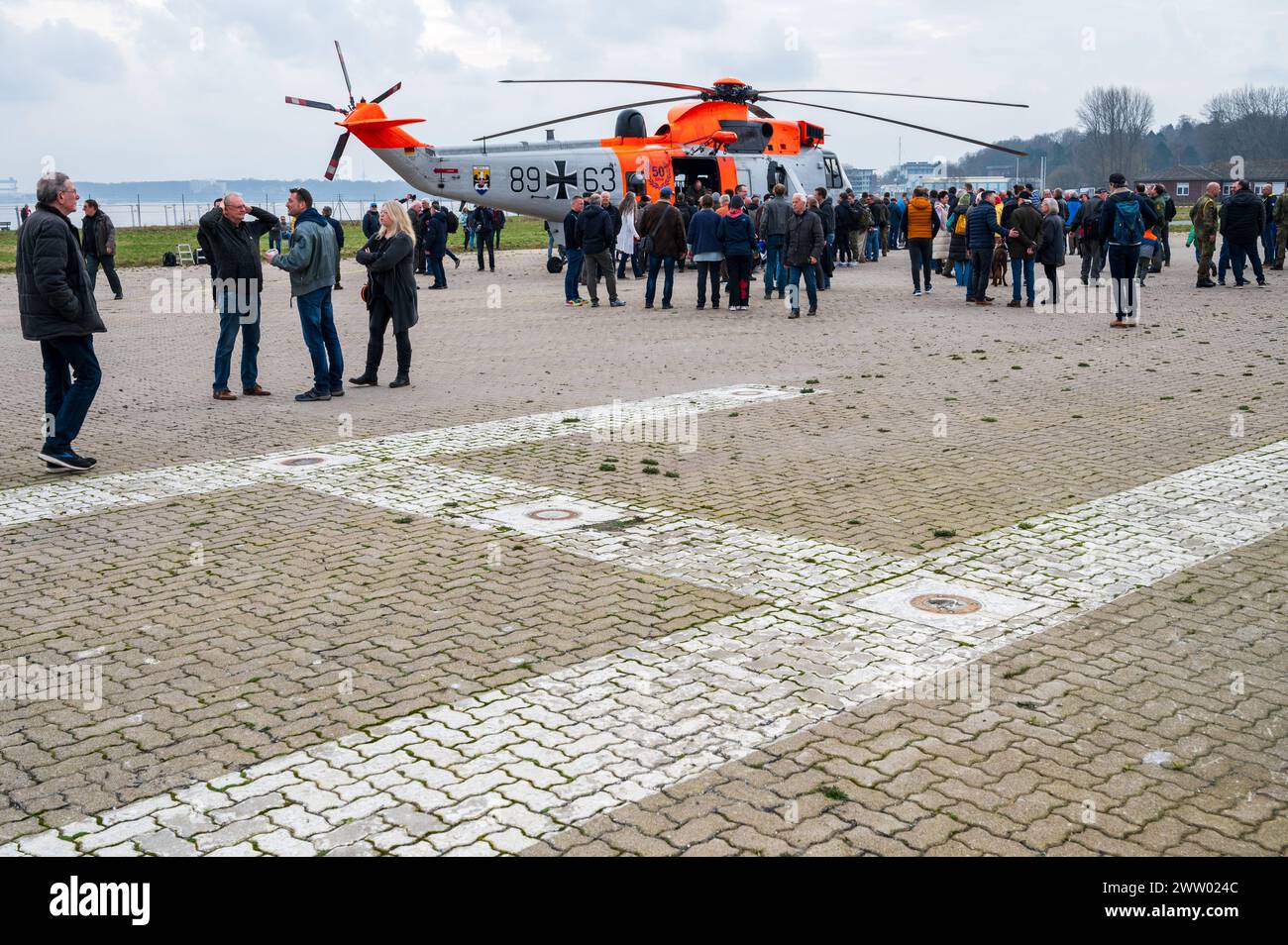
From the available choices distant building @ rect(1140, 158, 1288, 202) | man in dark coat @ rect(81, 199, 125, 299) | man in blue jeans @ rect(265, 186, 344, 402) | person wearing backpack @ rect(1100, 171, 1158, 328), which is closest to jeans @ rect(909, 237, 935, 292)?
person wearing backpack @ rect(1100, 171, 1158, 328)

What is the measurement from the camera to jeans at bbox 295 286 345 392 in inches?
462

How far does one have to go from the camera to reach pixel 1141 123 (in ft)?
414

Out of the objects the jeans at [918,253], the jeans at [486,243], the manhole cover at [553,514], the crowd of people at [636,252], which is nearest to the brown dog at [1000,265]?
the crowd of people at [636,252]

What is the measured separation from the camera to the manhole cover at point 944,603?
5730 millimetres

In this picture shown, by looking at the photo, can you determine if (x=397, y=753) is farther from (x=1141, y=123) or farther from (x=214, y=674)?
(x=1141, y=123)

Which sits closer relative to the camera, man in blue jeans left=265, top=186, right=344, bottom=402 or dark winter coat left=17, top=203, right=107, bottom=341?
dark winter coat left=17, top=203, right=107, bottom=341

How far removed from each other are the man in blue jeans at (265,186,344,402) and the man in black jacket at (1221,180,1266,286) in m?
16.1

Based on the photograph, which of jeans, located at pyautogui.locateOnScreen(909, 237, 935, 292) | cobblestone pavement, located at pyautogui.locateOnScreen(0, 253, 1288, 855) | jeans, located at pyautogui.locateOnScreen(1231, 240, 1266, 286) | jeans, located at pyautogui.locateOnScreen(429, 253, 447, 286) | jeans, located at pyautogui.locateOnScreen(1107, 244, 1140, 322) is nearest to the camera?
cobblestone pavement, located at pyautogui.locateOnScreen(0, 253, 1288, 855)

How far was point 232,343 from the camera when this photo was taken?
11891 mm

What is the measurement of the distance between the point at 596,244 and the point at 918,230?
5713mm

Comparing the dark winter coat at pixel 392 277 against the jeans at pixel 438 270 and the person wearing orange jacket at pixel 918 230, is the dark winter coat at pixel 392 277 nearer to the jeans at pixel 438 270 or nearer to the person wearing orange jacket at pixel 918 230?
the person wearing orange jacket at pixel 918 230

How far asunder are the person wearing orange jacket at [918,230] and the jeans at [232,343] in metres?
12.4

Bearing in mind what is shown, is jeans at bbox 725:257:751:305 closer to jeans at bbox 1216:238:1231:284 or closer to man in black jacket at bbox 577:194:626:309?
man in black jacket at bbox 577:194:626:309
